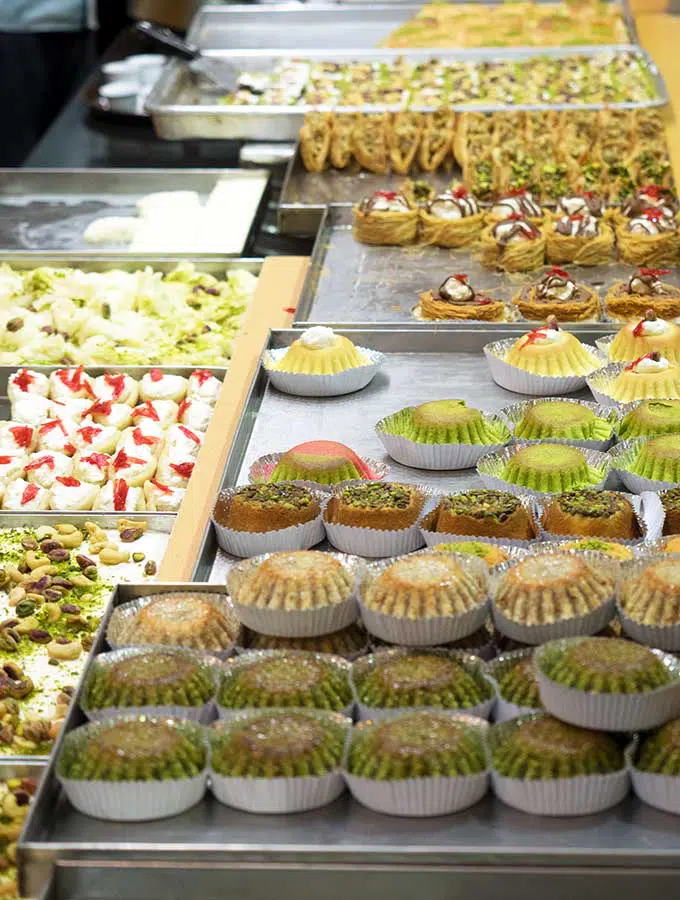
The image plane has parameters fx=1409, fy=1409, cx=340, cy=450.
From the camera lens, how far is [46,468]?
12.6ft

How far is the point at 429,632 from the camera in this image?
244cm

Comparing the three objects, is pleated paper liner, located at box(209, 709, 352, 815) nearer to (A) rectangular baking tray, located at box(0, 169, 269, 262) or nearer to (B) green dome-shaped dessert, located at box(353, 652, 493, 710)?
(B) green dome-shaped dessert, located at box(353, 652, 493, 710)

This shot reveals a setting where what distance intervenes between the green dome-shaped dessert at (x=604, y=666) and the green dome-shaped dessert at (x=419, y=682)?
15cm

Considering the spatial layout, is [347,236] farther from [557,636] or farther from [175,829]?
[175,829]

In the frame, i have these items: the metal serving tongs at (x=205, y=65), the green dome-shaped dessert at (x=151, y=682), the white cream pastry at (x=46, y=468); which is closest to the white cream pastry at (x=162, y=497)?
the white cream pastry at (x=46, y=468)

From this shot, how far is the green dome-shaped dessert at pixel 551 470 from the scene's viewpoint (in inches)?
123

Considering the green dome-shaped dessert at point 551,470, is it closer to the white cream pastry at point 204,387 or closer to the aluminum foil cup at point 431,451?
the aluminum foil cup at point 431,451

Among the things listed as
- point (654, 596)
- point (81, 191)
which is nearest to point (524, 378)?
point (654, 596)

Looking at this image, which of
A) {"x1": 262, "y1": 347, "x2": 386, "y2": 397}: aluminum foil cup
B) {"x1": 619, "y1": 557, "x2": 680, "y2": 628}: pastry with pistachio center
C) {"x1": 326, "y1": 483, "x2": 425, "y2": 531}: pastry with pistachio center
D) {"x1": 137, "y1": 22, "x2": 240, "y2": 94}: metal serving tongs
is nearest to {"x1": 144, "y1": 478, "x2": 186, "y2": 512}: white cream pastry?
{"x1": 262, "y1": 347, "x2": 386, "y2": 397}: aluminum foil cup

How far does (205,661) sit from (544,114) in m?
4.36

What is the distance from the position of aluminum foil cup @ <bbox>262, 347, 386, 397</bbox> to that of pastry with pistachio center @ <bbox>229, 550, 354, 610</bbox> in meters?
1.31

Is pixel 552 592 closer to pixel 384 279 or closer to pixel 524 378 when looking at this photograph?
pixel 524 378

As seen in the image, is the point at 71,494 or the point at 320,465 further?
the point at 71,494

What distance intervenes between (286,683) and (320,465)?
0.92 metres
